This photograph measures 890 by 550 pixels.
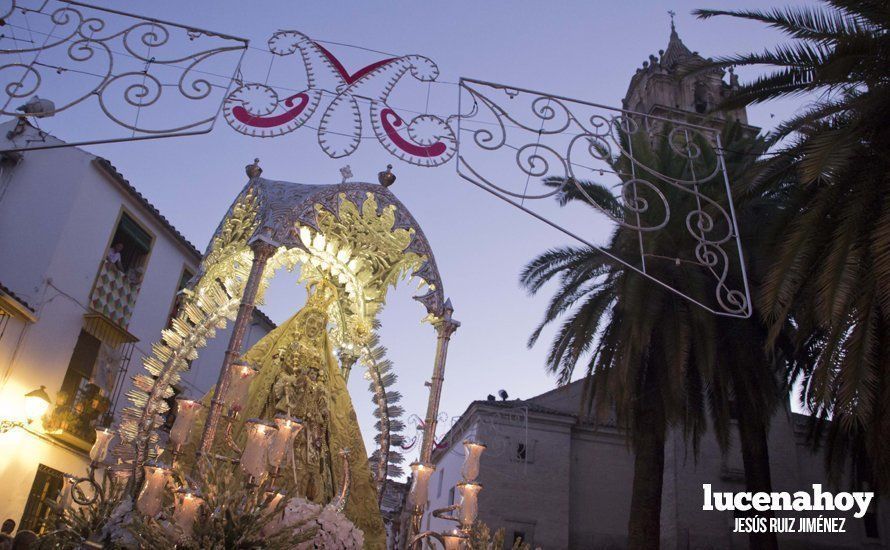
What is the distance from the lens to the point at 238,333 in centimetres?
604

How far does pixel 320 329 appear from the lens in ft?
27.5

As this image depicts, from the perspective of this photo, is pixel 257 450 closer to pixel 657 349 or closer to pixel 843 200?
pixel 843 200

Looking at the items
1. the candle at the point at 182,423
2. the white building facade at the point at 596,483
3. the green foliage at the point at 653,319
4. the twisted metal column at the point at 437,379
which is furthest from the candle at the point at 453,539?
the white building facade at the point at 596,483

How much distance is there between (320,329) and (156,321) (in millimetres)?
10185

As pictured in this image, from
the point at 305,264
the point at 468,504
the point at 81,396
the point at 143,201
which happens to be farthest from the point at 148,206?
the point at 468,504

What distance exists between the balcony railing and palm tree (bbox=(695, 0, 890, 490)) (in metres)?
12.3

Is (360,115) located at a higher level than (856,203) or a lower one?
lower

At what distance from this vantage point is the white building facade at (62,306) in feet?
41.3

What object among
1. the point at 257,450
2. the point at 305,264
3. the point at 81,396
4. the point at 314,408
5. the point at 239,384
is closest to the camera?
the point at 257,450

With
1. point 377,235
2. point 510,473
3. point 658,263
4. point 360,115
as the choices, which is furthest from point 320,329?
point 510,473

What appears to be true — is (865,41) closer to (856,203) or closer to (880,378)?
(856,203)

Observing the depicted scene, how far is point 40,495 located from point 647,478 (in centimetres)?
1090

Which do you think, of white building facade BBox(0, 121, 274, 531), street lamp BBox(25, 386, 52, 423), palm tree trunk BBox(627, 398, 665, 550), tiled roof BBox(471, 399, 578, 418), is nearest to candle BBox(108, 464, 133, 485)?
white building facade BBox(0, 121, 274, 531)

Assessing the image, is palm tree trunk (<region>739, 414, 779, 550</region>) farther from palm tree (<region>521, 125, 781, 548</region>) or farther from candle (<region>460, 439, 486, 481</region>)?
candle (<region>460, 439, 486, 481</region>)
